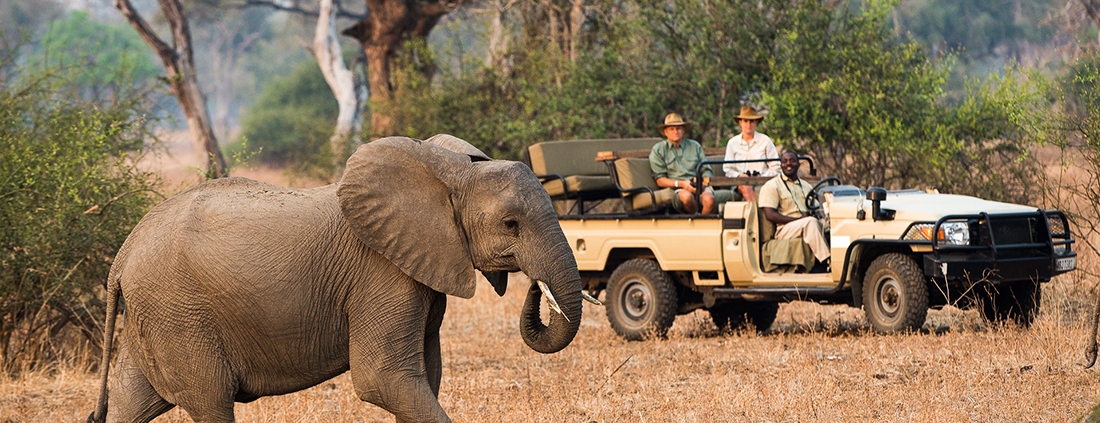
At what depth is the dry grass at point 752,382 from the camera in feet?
27.9

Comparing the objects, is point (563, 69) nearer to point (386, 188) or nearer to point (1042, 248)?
point (1042, 248)

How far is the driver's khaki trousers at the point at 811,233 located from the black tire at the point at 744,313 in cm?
144

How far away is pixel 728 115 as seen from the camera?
18625 mm

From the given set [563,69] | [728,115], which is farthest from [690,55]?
[563,69]

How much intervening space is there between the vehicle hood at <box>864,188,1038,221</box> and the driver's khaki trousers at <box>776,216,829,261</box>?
56 centimetres

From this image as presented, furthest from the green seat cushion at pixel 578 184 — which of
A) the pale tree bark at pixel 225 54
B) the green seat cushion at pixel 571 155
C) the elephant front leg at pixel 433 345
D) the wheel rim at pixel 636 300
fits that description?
the pale tree bark at pixel 225 54

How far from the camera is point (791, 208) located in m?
12.1

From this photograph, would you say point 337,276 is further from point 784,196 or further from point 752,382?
point 784,196

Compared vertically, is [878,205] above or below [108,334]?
above

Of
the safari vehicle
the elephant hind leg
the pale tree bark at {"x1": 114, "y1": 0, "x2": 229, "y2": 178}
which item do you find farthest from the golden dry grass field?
the pale tree bark at {"x1": 114, "y1": 0, "x2": 229, "y2": 178}

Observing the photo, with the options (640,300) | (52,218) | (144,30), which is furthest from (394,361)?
(144,30)

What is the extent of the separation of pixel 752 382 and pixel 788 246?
9.38 ft

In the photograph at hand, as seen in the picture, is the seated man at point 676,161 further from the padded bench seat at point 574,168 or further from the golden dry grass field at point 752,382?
the golden dry grass field at point 752,382

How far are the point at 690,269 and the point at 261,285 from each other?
260 inches
